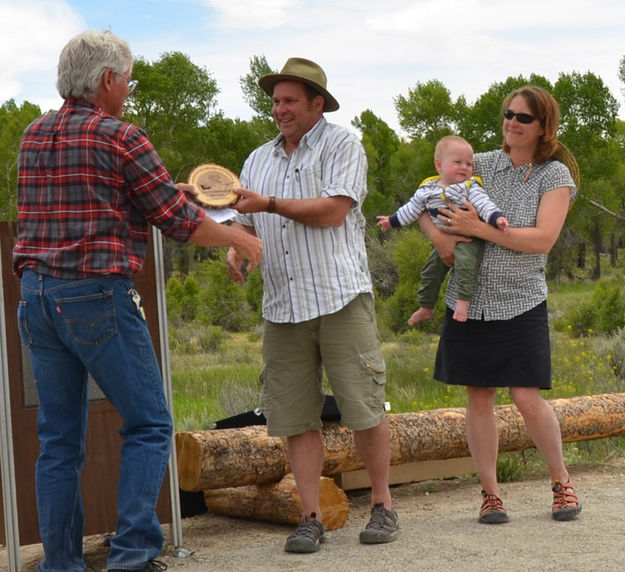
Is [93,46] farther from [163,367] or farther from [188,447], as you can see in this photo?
[188,447]

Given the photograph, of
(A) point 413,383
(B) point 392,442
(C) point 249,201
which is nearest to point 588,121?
(A) point 413,383

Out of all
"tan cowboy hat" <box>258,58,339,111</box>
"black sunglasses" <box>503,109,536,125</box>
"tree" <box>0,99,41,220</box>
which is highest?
"tree" <box>0,99,41,220</box>

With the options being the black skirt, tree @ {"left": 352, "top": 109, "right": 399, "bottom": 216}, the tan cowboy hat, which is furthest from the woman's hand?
tree @ {"left": 352, "top": 109, "right": 399, "bottom": 216}

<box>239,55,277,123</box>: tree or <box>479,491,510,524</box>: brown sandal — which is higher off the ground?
<box>239,55,277,123</box>: tree

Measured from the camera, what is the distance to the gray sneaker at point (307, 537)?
15.5ft

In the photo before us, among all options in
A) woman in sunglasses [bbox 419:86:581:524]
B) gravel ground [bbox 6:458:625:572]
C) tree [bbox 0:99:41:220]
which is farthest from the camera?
tree [bbox 0:99:41:220]

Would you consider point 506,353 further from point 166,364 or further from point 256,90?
point 256,90

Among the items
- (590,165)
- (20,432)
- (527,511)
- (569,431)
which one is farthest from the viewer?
(590,165)

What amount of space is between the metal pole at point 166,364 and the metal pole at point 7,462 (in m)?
0.72

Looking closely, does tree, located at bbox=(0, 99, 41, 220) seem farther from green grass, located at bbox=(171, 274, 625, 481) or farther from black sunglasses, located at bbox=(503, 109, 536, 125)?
black sunglasses, located at bbox=(503, 109, 536, 125)

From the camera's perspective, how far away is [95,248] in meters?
3.95

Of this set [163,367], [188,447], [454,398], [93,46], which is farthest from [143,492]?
[454,398]

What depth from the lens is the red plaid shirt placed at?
394 centimetres

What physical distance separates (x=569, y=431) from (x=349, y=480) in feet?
5.46
